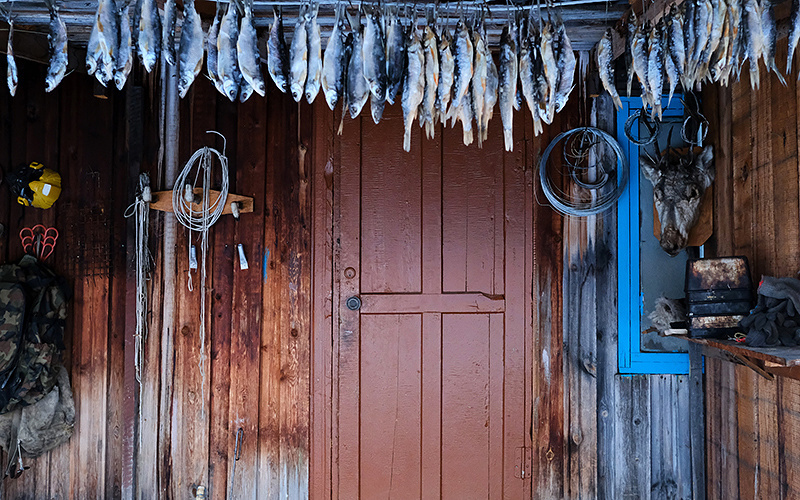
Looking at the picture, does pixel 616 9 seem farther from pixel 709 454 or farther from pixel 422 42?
pixel 709 454

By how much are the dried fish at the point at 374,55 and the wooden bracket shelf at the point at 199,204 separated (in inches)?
55.8

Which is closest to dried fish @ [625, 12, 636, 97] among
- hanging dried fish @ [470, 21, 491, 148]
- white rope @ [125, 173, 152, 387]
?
hanging dried fish @ [470, 21, 491, 148]

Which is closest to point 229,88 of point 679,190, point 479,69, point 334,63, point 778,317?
point 334,63

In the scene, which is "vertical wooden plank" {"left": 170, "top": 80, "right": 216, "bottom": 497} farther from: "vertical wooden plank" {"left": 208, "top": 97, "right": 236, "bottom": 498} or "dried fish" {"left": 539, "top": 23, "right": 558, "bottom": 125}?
"dried fish" {"left": 539, "top": 23, "right": 558, "bottom": 125}

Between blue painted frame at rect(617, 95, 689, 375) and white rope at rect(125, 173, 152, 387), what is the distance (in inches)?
121

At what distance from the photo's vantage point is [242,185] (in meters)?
3.22

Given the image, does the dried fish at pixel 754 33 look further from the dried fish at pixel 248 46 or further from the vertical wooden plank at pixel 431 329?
the dried fish at pixel 248 46

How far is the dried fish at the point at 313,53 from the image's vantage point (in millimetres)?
2131

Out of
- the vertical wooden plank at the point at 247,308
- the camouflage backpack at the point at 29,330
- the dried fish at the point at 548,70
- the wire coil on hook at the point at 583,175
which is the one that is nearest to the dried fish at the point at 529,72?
the dried fish at the point at 548,70

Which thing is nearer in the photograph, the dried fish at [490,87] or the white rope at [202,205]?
the dried fish at [490,87]

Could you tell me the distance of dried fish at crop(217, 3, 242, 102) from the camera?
7.00 feet

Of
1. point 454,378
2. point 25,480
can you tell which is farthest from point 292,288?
point 25,480

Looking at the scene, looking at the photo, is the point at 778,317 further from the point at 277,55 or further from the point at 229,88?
the point at 229,88

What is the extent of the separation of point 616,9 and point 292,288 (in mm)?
2441
